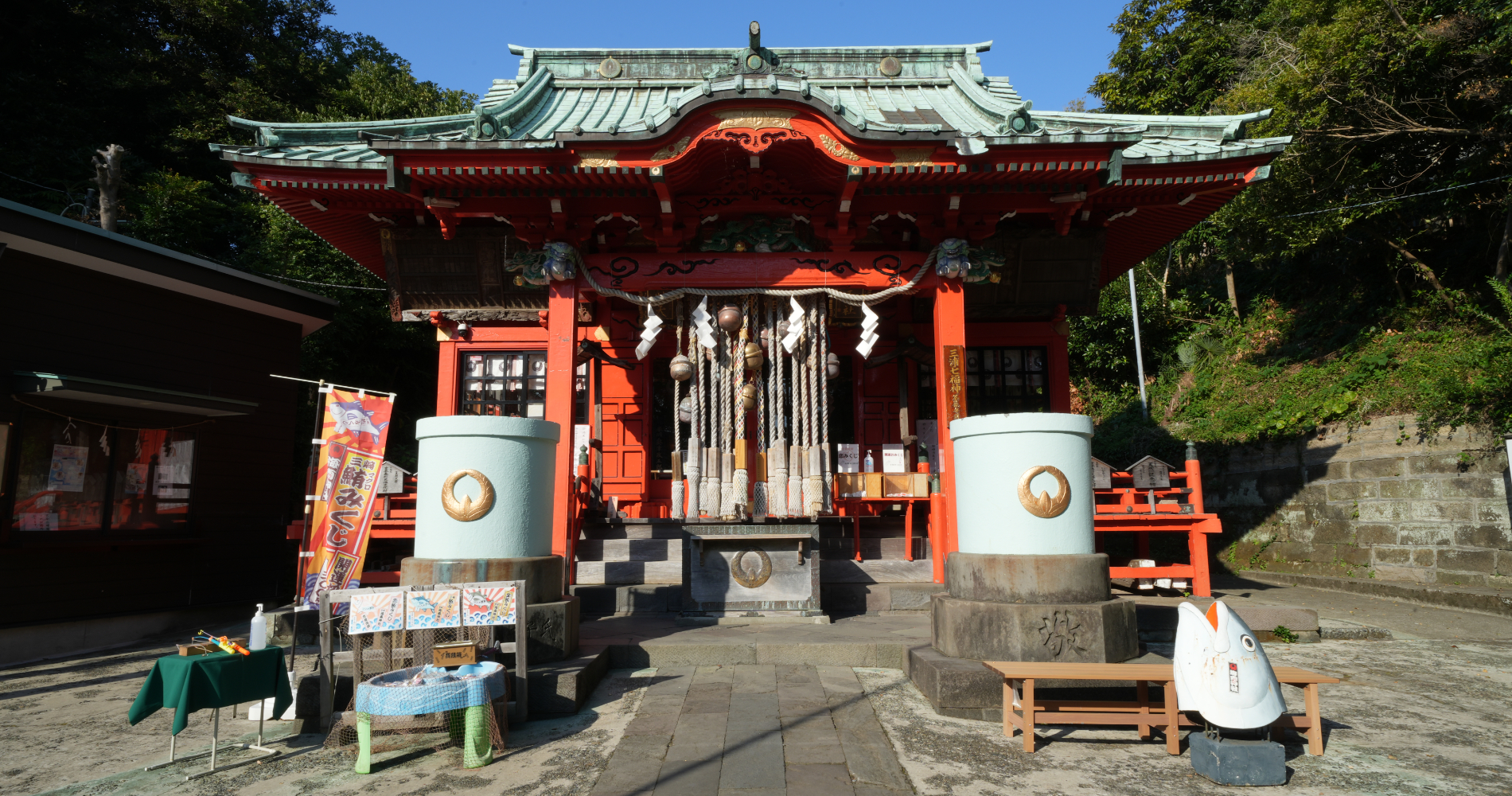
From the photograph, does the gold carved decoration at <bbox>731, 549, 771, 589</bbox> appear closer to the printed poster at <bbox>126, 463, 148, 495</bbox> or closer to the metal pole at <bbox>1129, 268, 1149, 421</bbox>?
the printed poster at <bbox>126, 463, 148, 495</bbox>

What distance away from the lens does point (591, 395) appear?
1234cm

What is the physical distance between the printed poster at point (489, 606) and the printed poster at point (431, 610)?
0.07 m

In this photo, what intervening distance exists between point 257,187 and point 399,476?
386cm

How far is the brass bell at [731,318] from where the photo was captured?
959 centimetres

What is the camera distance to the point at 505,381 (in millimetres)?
12211

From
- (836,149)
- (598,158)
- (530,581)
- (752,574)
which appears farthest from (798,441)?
(530,581)

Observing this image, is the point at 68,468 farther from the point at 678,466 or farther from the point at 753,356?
the point at 753,356

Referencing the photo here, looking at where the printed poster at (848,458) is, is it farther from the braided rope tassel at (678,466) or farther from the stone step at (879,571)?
the braided rope tassel at (678,466)

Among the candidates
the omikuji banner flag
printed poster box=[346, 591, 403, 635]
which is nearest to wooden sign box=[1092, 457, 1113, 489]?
printed poster box=[346, 591, 403, 635]

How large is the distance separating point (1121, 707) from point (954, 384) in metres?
5.00

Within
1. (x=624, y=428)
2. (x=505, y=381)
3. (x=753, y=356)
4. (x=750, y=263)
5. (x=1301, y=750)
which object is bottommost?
(x=1301, y=750)

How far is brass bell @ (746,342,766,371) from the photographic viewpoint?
959 cm

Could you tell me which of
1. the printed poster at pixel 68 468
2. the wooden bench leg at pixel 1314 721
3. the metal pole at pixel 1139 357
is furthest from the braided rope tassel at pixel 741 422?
the metal pole at pixel 1139 357

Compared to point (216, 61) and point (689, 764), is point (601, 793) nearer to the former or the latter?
point (689, 764)
